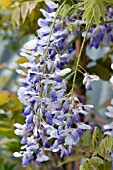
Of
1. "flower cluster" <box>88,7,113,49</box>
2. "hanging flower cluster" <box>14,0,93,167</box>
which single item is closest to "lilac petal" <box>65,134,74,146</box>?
"hanging flower cluster" <box>14,0,93,167</box>

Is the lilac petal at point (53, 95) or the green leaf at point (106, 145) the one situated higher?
the lilac petal at point (53, 95)

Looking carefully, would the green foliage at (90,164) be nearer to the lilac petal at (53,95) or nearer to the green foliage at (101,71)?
the lilac petal at (53,95)

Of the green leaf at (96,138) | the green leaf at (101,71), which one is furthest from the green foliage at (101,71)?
the green leaf at (96,138)

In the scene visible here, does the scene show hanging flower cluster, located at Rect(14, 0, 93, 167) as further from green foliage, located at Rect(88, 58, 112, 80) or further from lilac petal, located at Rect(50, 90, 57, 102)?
green foliage, located at Rect(88, 58, 112, 80)

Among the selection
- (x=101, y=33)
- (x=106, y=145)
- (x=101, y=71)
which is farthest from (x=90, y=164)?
(x=101, y=71)

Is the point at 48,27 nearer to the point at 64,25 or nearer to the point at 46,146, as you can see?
the point at 64,25

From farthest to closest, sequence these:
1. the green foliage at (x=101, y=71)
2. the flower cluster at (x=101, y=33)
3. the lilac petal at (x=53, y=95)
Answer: the green foliage at (x=101, y=71) < the flower cluster at (x=101, y=33) < the lilac petal at (x=53, y=95)

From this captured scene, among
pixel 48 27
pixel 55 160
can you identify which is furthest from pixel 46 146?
pixel 55 160

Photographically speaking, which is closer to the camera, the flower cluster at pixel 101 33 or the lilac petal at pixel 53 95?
the lilac petal at pixel 53 95

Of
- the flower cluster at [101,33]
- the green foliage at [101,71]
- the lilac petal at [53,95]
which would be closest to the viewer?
the lilac petal at [53,95]

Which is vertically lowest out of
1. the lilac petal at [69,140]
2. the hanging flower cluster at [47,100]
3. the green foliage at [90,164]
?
the green foliage at [90,164]

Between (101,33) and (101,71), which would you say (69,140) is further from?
(101,71)
